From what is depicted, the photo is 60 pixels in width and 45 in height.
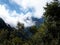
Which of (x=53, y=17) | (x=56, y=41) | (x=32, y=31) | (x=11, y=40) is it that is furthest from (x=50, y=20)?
(x=11, y=40)

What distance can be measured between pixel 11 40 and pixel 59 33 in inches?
720

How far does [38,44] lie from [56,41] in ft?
18.2

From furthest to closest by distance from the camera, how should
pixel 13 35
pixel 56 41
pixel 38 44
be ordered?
pixel 13 35, pixel 38 44, pixel 56 41

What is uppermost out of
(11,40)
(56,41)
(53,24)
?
(11,40)

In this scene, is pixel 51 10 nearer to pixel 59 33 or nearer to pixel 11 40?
pixel 59 33

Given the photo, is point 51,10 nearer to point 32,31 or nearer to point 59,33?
point 59,33

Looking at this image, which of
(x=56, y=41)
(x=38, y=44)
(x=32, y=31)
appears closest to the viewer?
(x=56, y=41)

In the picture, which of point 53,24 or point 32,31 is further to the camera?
point 32,31

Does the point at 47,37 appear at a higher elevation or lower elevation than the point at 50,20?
lower

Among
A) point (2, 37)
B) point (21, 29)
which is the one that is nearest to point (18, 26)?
point (21, 29)

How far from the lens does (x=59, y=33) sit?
120 ft

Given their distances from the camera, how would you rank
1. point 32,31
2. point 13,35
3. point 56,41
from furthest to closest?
point 13,35 < point 32,31 < point 56,41

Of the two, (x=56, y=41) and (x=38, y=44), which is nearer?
(x=56, y=41)

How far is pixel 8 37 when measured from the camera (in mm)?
55125
